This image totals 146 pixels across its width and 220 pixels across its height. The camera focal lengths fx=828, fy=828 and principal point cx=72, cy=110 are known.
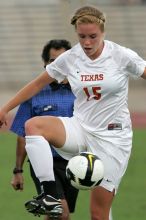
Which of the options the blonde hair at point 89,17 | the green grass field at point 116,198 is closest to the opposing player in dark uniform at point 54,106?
the blonde hair at point 89,17

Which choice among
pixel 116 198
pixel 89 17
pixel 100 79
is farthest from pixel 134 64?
pixel 116 198

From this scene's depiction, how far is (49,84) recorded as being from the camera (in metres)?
6.78

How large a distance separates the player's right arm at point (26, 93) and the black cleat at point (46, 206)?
29.4 inches

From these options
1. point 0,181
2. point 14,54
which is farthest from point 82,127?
point 14,54

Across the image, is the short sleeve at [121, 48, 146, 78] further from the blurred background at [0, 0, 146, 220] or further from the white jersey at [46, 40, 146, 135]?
the blurred background at [0, 0, 146, 220]

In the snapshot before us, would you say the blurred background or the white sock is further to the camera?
the blurred background

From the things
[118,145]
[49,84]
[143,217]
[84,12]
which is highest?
[84,12]

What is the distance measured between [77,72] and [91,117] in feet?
1.16

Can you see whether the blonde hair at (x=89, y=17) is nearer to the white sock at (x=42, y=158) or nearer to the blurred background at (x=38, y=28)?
the white sock at (x=42, y=158)

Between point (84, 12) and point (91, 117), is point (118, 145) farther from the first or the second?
point (84, 12)

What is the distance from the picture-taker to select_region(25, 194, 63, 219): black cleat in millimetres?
5773

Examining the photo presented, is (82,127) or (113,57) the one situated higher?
(113,57)

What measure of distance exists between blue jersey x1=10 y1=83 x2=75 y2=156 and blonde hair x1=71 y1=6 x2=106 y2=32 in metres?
1.00

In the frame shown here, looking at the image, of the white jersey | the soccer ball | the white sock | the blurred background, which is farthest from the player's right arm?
the blurred background
